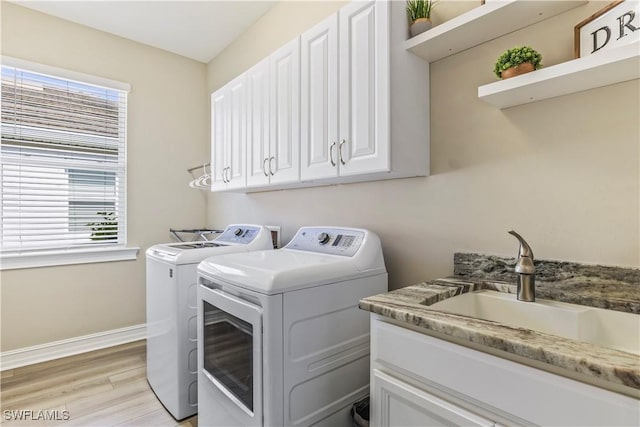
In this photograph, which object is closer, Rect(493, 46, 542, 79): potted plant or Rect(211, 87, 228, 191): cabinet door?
Rect(493, 46, 542, 79): potted plant

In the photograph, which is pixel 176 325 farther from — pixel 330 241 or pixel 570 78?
pixel 570 78

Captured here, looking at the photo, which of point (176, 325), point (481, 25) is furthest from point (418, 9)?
point (176, 325)

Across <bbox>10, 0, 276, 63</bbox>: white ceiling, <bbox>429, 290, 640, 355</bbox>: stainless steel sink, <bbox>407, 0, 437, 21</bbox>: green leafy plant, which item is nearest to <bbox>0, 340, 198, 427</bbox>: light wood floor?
<bbox>429, 290, 640, 355</bbox>: stainless steel sink

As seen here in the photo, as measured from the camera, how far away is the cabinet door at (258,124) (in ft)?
6.67

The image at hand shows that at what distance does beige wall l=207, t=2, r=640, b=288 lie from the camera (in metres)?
1.05

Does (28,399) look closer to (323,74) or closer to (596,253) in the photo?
(323,74)

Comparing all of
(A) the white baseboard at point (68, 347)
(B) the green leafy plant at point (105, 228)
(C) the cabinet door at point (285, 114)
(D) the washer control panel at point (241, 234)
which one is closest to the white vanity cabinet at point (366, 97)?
(C) the cabinet door at point (285, 114)

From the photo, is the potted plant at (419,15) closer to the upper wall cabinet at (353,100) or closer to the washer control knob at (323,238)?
the upper wall cabinet at (353,100)

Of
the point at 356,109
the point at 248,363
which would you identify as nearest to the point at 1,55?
the point at 356,109

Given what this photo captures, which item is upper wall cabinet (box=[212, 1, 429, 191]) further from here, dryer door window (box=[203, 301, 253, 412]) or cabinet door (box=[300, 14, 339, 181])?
dryer door window (box=[203, 301, 253, 412])

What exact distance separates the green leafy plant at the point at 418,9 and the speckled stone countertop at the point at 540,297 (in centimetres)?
104

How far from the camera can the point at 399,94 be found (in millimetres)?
1398

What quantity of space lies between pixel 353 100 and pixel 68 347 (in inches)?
119

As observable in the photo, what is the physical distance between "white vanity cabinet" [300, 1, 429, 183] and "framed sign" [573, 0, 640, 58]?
0.58 metres
